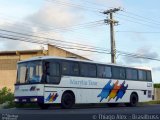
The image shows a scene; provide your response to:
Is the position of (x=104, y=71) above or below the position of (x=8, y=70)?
below

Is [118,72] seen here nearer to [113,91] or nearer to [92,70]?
[113,91]

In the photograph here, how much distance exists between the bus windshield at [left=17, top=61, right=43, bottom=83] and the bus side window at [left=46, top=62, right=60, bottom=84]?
0.42 m

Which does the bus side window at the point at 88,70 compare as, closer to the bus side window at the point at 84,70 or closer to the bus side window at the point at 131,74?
the bus side window at the point at 84,70

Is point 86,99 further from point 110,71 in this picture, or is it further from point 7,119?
point 7,119

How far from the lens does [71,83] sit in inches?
868

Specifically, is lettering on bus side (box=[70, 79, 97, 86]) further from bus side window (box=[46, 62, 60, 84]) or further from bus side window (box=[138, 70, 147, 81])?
bus side window (box=[138, 70, 147, 81])

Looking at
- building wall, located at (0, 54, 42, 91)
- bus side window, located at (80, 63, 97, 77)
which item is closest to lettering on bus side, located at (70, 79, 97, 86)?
bus side window, located at (80, 63, 97, 77)

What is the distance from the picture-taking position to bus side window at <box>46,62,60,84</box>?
2078 cm

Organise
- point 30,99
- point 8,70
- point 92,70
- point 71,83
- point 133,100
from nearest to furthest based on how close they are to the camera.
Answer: point 30,99 < point 71,83 < point 92,70 < point 133,100 < point 8,70

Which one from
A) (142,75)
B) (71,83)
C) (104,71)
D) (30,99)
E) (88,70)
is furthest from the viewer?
(142,75)

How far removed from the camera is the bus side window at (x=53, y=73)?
20781 mm

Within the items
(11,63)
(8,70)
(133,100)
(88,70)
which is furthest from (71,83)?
(8,70)

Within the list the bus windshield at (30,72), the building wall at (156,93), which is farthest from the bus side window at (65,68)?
the building wall at (156,93)

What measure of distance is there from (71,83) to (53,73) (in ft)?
4.76
